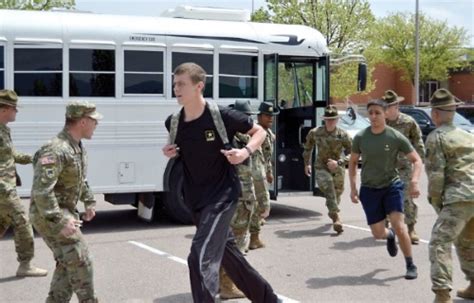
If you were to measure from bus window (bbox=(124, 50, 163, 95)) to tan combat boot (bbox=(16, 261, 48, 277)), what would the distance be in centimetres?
332

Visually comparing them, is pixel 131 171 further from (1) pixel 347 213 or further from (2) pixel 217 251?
(2) pixel 217 251

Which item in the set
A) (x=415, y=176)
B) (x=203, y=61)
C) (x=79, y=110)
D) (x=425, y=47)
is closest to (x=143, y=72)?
(x=203, y=61)

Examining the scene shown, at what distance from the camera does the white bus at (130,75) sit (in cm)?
934

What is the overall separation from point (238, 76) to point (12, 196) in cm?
445

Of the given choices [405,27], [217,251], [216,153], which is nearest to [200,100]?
[216,153]

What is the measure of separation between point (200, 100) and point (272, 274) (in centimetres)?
298

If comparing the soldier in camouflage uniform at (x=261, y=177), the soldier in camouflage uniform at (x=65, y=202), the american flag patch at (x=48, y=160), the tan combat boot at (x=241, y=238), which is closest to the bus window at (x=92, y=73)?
the soldier in camouflage uniform at (x=261, y=177)

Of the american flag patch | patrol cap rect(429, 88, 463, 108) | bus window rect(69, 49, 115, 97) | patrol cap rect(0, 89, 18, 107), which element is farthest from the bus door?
the american flag patch

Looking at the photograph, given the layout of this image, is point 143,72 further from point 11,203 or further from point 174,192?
point 11,203

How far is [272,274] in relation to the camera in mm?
7305

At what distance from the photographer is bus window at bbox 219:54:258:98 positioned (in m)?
10.4

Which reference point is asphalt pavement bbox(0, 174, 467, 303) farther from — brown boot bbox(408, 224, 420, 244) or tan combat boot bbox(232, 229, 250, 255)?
tan combat boot bbox(232, 229, 250, 255)

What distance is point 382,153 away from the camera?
7.18 meters

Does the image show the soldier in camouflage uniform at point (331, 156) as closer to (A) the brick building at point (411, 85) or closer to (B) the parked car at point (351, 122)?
(B) the parked car at point (351, 122)
